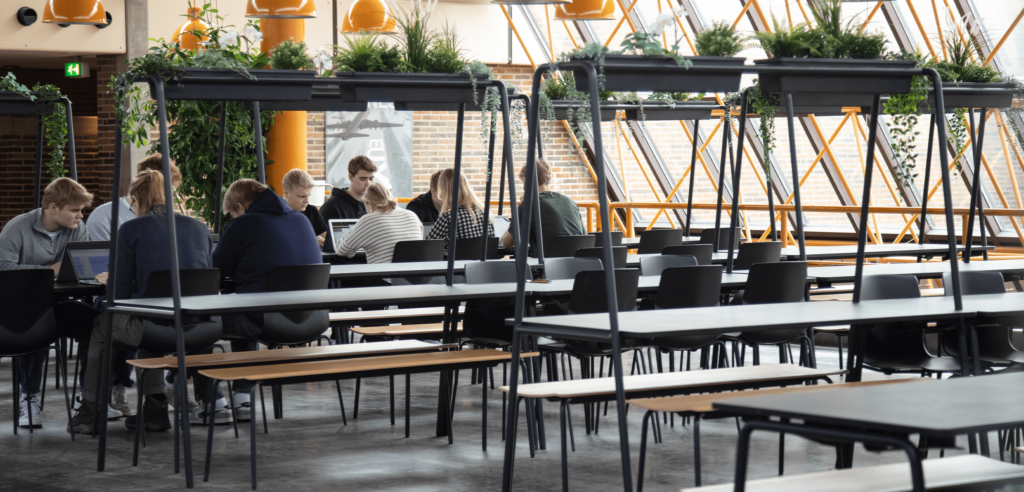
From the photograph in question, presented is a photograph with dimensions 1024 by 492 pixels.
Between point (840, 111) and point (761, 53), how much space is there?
3.96m

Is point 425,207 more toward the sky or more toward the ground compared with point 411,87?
more toward the ground

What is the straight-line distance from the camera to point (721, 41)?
15.2 ft

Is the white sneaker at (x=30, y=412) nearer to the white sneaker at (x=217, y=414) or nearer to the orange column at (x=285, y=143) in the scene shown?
the white sneaker at (x=217, y=414)

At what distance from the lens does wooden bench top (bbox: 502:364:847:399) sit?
13.2ft

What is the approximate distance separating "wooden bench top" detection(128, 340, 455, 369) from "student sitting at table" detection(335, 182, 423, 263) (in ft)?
6.36

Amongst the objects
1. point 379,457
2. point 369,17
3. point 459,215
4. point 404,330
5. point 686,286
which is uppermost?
point 369,17

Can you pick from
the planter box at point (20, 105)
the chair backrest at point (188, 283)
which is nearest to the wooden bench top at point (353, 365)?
the chair backrest at point (188, 283)

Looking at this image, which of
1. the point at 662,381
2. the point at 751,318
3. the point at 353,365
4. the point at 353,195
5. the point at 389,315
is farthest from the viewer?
the point at 353,195

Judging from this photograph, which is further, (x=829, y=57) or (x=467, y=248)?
(x=467, y=248)

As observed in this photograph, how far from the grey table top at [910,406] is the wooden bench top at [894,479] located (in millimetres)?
199

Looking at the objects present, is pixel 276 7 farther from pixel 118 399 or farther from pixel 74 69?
pixel 74 69

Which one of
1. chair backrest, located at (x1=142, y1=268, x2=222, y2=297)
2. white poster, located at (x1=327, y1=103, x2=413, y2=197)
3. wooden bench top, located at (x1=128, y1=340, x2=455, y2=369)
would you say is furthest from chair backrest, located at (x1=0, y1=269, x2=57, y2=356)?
white poster, located at (x1=327, y1=103, x2=413, y2=197)

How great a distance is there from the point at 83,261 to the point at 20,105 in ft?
6.66

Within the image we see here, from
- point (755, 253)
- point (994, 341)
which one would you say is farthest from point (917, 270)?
point (994, 341)
